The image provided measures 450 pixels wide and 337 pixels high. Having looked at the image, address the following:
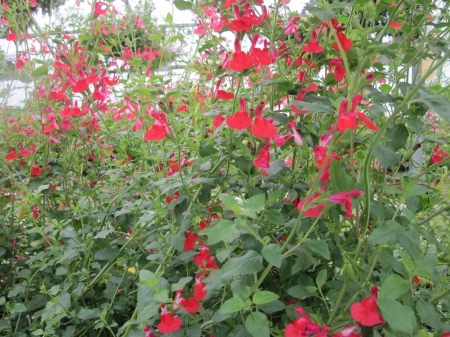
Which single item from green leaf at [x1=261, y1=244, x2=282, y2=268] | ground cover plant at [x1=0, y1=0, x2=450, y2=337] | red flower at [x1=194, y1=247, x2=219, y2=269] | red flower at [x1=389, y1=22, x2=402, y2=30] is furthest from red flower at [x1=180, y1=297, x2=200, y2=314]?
red flower at [x1=389, y1=22, x2=402, y2=30]

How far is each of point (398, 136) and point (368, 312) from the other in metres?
0.44

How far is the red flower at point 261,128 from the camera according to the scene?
2.87 ft

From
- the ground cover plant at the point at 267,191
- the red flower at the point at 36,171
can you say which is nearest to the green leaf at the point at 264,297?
the ground cover plant at the point at 267,191

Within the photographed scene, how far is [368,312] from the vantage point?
62 centimetres

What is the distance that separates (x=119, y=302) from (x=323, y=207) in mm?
811

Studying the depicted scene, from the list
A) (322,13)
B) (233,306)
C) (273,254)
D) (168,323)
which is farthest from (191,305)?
(322,13)

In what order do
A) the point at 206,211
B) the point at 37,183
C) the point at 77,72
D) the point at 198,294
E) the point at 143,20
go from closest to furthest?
the point at 198,294 < the point at 206,211 < the point at 77,72 < the point at 37,183 < the point at 143,20

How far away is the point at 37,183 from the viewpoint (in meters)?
1.48

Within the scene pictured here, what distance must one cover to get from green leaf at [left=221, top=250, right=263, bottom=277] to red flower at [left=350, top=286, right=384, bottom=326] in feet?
0.59

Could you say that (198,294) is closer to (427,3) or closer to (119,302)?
(119,302)

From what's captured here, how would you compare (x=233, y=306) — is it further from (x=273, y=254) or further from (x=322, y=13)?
(x=322, y=13)

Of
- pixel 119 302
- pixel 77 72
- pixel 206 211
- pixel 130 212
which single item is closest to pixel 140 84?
pixel 77 72

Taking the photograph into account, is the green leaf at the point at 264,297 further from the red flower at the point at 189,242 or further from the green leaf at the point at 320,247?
the red flower at the point at 189,242

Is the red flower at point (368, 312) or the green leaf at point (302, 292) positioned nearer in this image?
the red flower at point (368, 312)
